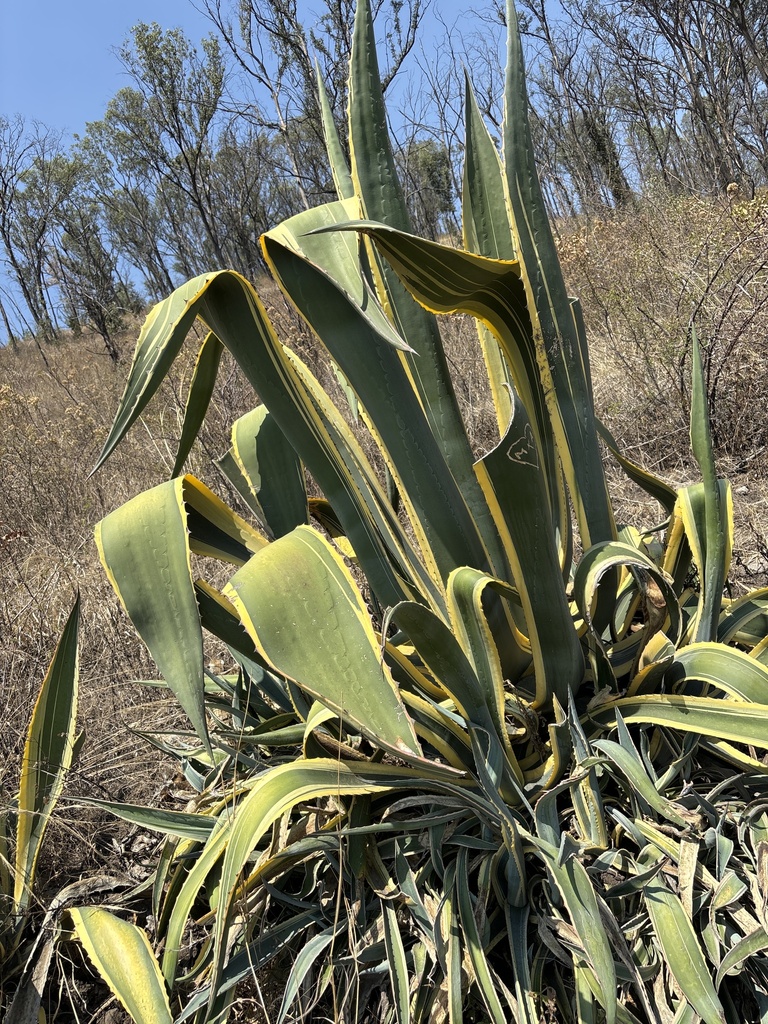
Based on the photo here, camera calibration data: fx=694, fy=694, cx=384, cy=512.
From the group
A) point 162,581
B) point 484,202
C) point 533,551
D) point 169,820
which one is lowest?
point 169,820

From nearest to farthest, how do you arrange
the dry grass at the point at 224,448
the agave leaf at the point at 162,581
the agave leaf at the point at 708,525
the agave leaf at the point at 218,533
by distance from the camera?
the agave leaf at the point at 162,581
the agave leaf at the point at 708,525
the agave leaf at the point at 218,533
the dry grass at the point at 224,448

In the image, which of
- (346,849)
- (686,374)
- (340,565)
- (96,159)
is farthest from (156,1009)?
(96,159)

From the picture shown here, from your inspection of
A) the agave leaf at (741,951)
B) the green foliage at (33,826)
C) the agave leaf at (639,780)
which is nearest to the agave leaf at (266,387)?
the agave leaf at (639,780)

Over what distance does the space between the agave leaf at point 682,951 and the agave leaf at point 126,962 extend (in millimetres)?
640

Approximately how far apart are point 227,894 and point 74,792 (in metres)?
0.77

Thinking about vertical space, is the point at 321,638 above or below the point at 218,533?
below

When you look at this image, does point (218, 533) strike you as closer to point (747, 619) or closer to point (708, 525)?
point (708, 525)

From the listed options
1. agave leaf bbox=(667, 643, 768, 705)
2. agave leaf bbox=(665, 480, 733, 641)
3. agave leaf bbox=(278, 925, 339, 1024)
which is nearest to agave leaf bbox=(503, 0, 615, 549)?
agave leaf bbox=(665, 480, 733, 641)

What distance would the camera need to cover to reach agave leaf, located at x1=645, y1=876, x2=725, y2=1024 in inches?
29.2

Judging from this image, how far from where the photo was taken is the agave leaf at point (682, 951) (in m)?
0.74

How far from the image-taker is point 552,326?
40.4 inches

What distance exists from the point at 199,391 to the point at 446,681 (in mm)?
564

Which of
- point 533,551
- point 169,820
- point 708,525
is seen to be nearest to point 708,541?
point 708,525

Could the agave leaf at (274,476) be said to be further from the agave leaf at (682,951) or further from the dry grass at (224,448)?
the agave leaf at (682,951)
